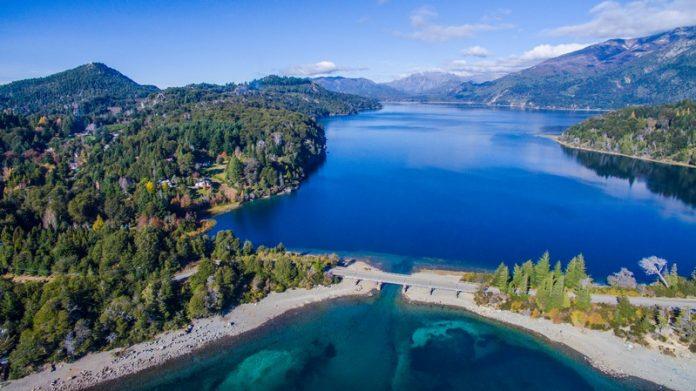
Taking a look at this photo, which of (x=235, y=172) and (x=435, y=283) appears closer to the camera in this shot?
(x=435, y=283)

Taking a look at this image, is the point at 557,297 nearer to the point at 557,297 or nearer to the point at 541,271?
the point at 557,297

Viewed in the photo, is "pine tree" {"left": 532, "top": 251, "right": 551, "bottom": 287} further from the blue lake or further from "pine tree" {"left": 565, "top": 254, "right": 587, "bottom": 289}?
the blue lake

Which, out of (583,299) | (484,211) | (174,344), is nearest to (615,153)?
(484,211)

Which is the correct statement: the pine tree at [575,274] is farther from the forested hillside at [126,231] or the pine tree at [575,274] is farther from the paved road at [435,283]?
the forested hillside at [126,231]

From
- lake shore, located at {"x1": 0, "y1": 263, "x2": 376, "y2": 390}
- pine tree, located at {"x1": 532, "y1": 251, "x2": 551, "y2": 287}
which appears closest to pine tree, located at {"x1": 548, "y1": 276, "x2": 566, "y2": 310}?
pine tree, located at {"x1": 532, "y1": 251, "x2": 551, "y2": 287}

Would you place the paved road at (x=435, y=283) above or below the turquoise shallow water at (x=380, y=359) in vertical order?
above

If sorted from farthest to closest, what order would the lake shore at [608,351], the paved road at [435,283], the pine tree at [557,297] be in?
the paved road at [435,283] < the pine tree at [557,297] < the lake shore at [608,351]

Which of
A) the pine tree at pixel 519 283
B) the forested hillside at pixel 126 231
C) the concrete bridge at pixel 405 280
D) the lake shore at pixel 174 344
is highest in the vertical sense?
the forested hillside at pixel 126 231

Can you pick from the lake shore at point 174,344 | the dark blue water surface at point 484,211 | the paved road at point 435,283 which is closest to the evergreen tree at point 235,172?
the dark blue water surface at point 484,211
